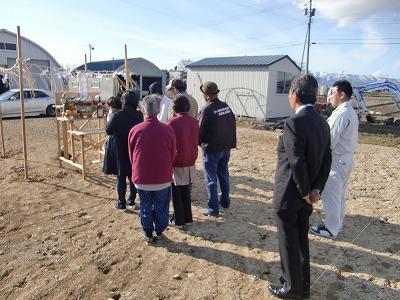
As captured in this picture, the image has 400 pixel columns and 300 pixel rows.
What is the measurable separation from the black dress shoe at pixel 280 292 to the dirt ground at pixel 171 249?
8cm

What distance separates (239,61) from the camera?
18.5m

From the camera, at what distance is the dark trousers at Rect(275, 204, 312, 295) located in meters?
2.92

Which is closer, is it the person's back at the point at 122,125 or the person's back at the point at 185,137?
the person's back at the point at 185,137

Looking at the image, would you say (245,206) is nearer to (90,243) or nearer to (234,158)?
(90,243)

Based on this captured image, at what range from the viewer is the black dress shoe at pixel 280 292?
120 inches

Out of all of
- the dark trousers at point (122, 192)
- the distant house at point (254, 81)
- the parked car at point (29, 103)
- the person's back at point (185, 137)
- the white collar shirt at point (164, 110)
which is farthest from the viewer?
the distant house at point (254, 81)

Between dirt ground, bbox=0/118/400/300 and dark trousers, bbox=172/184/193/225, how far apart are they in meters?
0.15

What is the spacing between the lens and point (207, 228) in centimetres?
464

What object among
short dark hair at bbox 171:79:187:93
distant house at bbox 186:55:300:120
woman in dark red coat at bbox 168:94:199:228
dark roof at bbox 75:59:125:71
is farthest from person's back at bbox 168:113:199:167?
dark roof at bbox 75:59:125:71

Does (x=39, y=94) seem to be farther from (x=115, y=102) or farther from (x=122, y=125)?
(x=122, y=125)

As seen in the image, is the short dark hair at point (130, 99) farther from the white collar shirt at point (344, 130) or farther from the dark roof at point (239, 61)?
the dark roof at point (239, 61)

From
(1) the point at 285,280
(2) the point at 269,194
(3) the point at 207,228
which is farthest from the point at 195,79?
(1) the point at 285,280

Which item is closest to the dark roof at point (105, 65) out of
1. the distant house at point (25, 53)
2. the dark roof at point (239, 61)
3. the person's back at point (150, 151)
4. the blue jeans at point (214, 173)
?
the distant house at point (25, 53)

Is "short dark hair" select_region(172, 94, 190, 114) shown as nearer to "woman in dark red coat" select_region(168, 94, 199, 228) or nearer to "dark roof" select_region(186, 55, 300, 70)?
"woman in dark red coat" select_region(168, 94, 199, 228)
